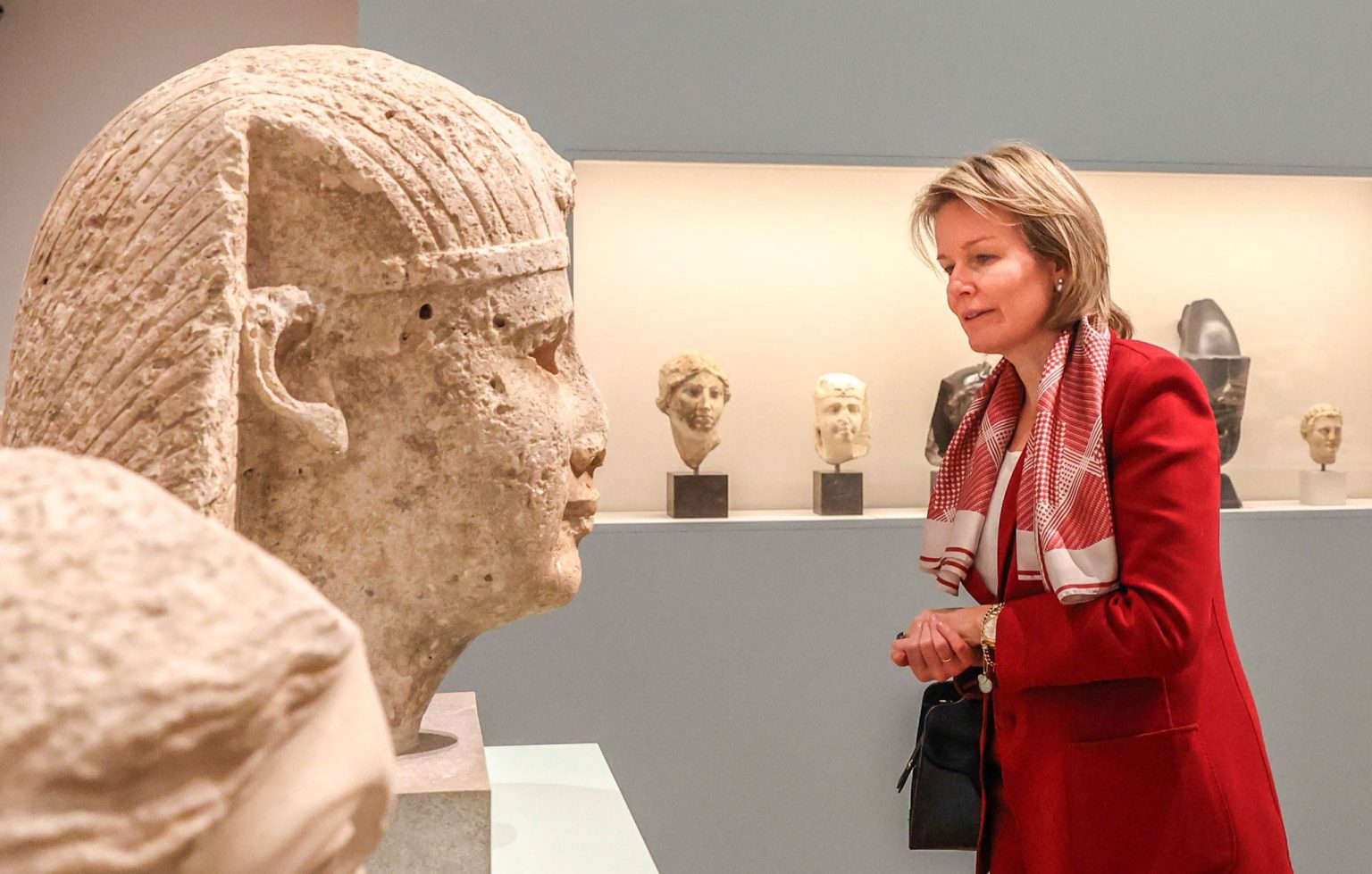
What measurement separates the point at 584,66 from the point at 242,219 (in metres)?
2.83

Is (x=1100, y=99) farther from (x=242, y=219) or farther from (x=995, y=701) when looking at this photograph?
(x=242, y=219)

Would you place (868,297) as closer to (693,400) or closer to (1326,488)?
(693,400)

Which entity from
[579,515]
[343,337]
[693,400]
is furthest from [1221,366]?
[343,337]

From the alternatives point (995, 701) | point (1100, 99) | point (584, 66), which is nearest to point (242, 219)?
point (995, 701)

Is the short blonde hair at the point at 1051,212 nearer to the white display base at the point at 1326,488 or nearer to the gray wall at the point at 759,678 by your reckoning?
the gray wall at the point at 759,678

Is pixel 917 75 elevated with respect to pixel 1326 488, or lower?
elevated

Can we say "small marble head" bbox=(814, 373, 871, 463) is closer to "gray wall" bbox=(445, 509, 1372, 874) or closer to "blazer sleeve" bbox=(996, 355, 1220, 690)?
"gray wall" bbox=(445, 509, 1372, 874)

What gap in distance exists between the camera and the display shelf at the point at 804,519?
448 centimetres

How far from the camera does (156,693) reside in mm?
535

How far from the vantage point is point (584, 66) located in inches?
174

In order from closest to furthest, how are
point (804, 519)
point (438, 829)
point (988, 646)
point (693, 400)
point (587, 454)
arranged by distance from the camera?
point (438, 829)
point (587, 454)
point (988, 646)
point (804, 519)
point (693, 400)

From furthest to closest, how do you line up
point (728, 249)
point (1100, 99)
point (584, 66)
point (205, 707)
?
point (728, 249) < point (1100, 99) < point (584, 66) < point (205, 707)

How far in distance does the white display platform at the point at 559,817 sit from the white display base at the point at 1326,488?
10.7ft

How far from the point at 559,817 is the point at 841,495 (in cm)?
216
